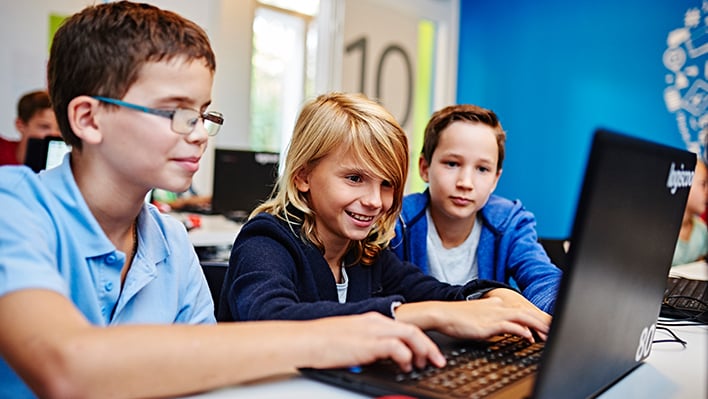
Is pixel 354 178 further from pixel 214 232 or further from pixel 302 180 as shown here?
pixel 214 232

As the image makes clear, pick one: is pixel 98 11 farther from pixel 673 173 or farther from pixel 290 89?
pixel 290 89

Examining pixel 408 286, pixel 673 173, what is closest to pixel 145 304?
pixel 408 286

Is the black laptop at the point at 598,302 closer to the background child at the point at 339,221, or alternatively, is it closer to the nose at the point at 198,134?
the background child at the point at 339,221

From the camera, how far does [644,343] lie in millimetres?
976

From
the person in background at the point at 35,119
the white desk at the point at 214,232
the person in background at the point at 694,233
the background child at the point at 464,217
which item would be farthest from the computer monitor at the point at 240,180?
the person in background at the point at 694,233

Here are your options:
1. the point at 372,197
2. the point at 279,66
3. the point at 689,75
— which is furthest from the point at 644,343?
the point at 279,66

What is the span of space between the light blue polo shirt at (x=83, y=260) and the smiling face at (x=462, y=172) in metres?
0.80

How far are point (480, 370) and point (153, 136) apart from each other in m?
0.56

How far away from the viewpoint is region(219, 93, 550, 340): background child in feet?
3.98

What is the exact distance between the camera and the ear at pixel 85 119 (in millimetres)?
963

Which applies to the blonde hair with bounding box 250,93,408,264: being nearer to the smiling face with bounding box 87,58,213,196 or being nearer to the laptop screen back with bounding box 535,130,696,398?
the smiling face with bounding box 87,58,213,196

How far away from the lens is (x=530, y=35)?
18.1ft

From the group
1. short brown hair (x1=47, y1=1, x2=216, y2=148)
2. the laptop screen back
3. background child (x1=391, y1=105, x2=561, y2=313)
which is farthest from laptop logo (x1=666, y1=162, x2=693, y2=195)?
background child (x1=391, y1=105, x2=561, y2=313)

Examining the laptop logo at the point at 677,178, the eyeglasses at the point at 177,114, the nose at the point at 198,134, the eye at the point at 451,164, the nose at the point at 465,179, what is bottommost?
the nose at the point at 465,179
